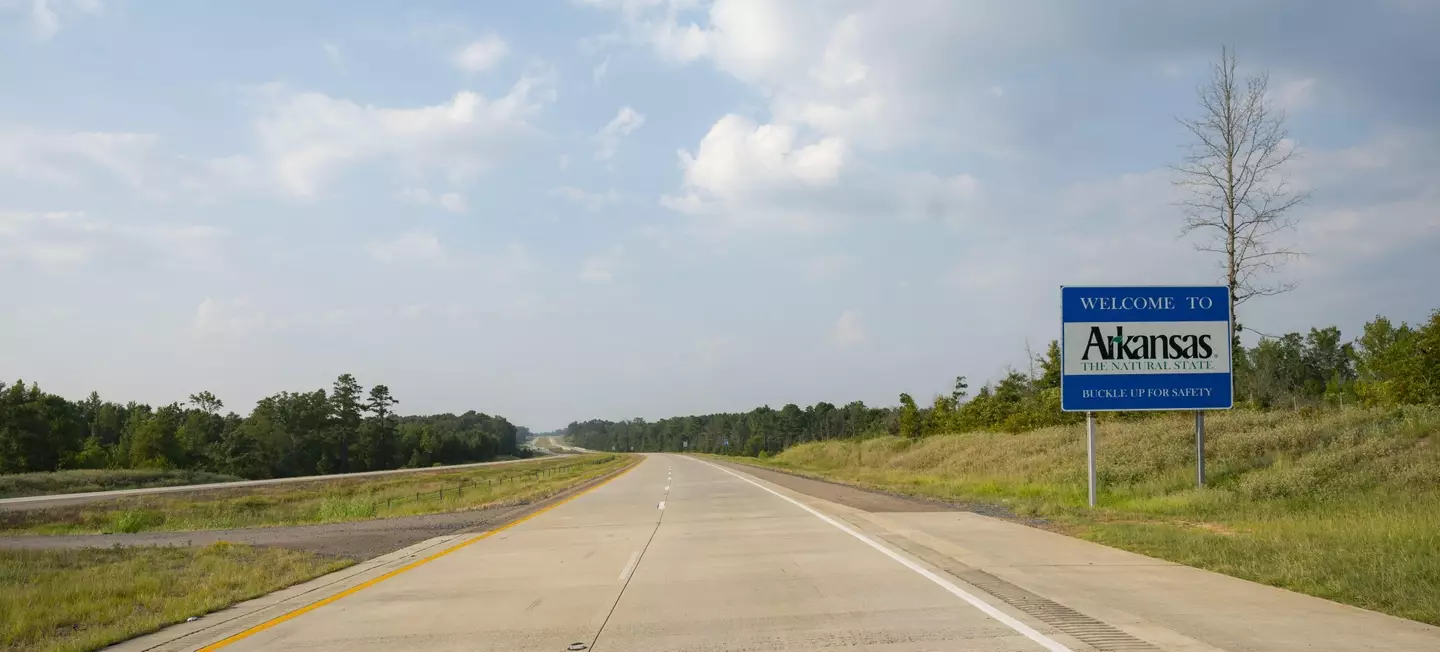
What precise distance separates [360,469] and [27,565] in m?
141

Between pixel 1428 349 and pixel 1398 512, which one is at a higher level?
pixel 1428 349

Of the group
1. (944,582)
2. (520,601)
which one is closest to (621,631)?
(520,601)

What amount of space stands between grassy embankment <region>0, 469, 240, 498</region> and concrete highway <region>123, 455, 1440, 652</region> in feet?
202

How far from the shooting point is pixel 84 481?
68.1 metres

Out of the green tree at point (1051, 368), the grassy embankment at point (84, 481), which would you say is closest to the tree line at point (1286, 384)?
the green tree at point (1051, 368)

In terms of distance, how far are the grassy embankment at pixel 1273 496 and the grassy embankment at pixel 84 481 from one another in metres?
59.1

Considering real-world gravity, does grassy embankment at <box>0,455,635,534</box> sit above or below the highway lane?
below

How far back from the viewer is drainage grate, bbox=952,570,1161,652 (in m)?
7.15

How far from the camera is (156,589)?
43.8 ft

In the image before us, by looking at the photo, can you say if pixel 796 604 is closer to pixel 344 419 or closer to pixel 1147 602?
pixel 1147 602

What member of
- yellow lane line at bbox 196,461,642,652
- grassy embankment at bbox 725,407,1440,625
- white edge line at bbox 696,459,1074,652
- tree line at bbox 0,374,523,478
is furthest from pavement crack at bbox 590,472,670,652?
tree line at bbox 0,374,523,478

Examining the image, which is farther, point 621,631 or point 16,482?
point 16,482

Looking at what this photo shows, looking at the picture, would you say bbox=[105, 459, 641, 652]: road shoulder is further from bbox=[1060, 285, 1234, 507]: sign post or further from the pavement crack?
bbox=[1060, 285, 1234, 507]: sign post

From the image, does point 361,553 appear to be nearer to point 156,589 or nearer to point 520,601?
point 156,589
